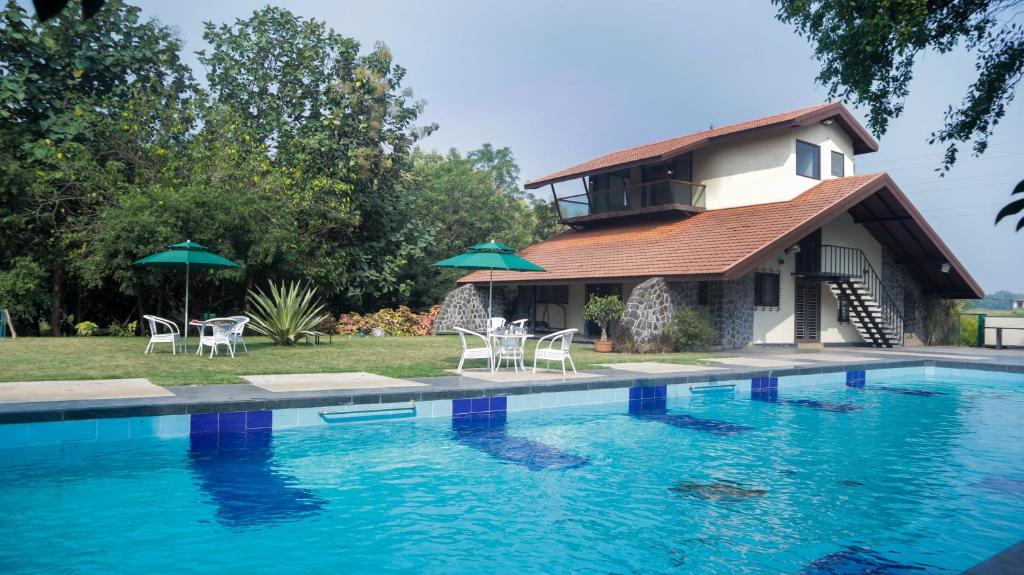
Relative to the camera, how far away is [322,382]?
9.23m

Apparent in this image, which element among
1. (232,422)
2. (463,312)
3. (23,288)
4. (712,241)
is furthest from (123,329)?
(712,241)

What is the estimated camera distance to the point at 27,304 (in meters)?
17.5

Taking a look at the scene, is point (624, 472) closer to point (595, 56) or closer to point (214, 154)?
point (214, 154)

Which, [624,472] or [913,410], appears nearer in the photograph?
[624,472]

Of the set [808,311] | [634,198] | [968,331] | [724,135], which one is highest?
[724,135]

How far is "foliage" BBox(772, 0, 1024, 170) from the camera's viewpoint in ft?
29.5

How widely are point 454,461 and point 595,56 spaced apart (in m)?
22.3

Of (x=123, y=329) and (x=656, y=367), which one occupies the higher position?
(x=123, y=329)

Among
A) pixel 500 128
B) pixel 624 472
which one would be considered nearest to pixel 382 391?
pixel 624 472

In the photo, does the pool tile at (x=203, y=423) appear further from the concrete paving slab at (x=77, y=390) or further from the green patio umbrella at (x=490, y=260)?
the green patio umbrella at (x=490, y=260)

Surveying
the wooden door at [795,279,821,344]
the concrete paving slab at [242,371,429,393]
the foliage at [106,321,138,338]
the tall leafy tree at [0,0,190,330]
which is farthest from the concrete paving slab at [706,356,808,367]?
the tall leafy tree at [0,0,190,330]

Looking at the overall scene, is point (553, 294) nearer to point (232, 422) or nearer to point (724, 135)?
point (724, 135)

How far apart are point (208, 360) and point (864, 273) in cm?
1973

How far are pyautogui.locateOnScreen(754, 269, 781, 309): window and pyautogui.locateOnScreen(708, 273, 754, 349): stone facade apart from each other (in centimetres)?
68
